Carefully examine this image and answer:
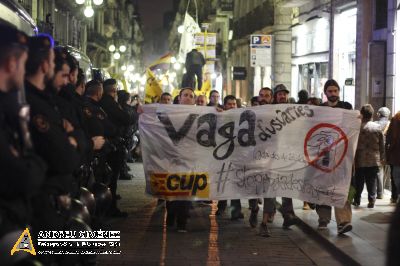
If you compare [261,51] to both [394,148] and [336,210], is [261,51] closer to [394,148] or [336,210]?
[394,148]

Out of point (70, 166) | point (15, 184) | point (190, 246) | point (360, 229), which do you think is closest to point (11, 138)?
point (15, 184)

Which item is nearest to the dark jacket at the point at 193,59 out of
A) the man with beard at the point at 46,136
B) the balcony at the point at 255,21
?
the balcony at the point at 255,21

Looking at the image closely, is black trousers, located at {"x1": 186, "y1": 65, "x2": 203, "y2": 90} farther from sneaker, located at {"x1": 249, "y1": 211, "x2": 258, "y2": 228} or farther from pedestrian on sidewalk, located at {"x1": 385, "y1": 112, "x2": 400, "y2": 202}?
sneaker, located at {"x1": 249, "y1": 211, "x2": 258, "y2": 228}

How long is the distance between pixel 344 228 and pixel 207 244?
202 cm

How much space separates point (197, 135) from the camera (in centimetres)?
1040

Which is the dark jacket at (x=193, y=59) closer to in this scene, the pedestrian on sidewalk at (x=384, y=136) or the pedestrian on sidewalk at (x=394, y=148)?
the pedestrian on sidewalk at (x=384, y=136)

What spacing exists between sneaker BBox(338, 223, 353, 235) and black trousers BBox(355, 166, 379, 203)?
282 cm

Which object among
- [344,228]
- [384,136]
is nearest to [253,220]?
[344,228]

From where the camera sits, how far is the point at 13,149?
3.93 m

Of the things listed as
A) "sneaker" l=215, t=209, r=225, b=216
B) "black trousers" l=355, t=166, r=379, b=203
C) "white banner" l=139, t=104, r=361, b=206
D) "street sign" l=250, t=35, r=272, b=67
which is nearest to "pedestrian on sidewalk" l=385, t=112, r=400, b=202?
"black trousers" l=355, t=166, r=379, b=203

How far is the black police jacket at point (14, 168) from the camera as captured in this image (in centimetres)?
389

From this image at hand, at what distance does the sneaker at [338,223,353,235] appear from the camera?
392 inches

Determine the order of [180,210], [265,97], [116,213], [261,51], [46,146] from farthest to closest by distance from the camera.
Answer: [261,51] < [116,213] < [265,97] < [180,210] < [46,146]

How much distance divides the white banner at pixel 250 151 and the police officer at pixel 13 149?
607 cm
